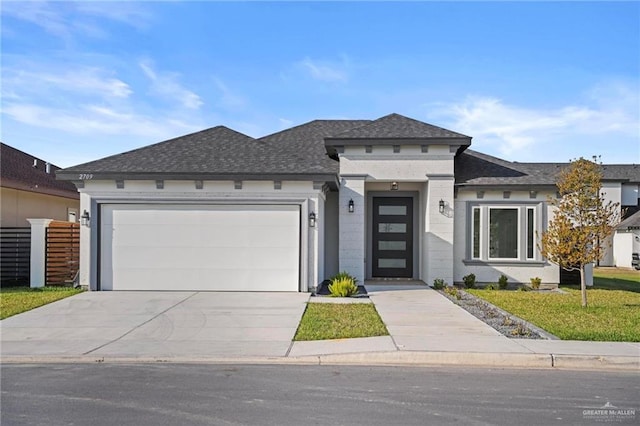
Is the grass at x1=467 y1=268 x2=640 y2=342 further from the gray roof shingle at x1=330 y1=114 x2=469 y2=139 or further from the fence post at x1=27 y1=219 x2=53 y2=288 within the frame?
the fence post at x1=27 y1=219 x2=53 y2=288

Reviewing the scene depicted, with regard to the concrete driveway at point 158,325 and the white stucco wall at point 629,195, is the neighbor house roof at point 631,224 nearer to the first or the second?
the white stucco wall at point 629,195

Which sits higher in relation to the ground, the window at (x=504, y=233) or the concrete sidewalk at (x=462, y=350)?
the window at (x=504, y=233)

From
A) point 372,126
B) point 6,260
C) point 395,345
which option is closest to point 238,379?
point 395,345

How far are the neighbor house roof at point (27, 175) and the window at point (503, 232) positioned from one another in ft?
48.8

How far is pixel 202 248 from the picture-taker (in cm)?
1506

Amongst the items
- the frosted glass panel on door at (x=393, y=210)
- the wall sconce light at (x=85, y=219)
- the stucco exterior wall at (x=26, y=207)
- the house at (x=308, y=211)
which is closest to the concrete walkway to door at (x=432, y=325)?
the house at (x=308, y=211)

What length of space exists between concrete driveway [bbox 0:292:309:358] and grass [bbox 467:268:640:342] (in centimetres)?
486

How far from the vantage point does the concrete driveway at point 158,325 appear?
8.45 m

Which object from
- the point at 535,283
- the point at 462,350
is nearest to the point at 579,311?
the point at 535,283

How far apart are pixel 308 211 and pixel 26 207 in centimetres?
1129

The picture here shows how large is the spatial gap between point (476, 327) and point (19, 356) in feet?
25.0

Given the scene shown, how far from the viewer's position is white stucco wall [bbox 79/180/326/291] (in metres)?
15.0

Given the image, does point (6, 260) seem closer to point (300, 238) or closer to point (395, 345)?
point (300, 238)

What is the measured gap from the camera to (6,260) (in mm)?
16828
